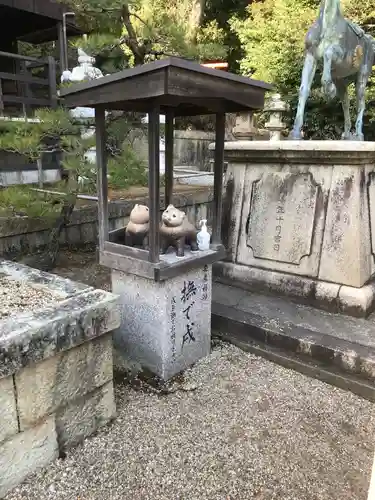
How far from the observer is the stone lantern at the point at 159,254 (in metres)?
2.37

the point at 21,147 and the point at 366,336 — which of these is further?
the point at 21,147

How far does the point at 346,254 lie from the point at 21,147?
2.89 meters

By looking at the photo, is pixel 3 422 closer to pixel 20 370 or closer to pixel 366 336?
pixel 20 370

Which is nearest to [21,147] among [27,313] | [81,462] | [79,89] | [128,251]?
[79,89]

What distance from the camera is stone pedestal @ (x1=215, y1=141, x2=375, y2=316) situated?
11.4ft

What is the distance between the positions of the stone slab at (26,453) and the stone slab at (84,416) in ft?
0.18

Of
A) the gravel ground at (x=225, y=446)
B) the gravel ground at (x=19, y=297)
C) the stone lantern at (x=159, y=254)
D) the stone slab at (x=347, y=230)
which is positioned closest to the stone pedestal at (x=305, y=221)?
the stone slab at (x=347, y=230)

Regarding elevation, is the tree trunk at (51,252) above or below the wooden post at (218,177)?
below

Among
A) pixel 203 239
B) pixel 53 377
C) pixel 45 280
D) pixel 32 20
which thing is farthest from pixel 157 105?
pixel 32 20

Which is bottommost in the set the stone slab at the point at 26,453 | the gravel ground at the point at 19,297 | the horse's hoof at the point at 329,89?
the stone slab at the point at 26,453

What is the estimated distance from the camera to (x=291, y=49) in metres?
11.9

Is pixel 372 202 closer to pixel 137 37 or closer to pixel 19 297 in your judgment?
pixel 137 37

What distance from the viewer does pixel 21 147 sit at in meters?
3.40

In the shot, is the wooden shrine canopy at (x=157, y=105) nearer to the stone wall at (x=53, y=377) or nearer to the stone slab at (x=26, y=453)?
the stone wall at (x=53, y=377)
